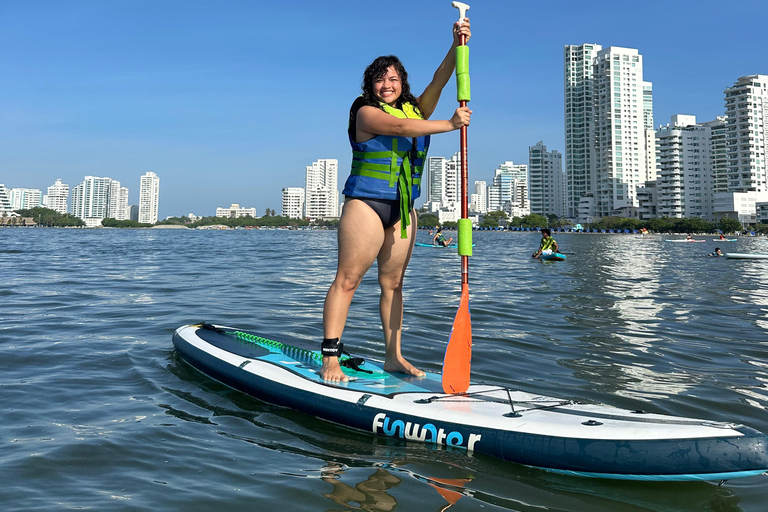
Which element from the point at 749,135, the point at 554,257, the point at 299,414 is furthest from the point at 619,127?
the point at 299,414

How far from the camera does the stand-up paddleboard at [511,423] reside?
8.16ft

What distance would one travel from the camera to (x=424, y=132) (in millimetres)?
3496

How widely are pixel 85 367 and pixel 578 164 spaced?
15420 centimetres

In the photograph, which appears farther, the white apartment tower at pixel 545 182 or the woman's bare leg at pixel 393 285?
the white apartment tower at pixel 545 182

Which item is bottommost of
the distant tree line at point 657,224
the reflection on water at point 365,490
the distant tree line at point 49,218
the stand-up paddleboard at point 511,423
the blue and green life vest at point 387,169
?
the reflection on water at point 365,490

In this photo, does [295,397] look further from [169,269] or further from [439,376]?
[169,269]

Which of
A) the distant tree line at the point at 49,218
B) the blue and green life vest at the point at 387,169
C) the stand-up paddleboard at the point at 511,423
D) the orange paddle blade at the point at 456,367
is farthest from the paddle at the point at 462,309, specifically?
the distant tree line at the point at 49,218

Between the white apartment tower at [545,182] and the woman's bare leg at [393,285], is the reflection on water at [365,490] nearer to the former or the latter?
the woman's bare leg at [393,285]

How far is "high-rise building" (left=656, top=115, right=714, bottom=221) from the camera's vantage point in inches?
4459

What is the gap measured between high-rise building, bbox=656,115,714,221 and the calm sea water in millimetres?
116847

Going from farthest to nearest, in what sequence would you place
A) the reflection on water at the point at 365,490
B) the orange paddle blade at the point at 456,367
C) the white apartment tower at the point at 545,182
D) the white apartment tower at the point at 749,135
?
1. the white apartment tower at the point at 545,182
2. the white apartment tower at the point at 749,135
3. the orange paddle blade at the point at 456,367
4. the reflection on water at the point at 365,490

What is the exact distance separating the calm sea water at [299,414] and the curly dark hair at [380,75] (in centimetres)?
225

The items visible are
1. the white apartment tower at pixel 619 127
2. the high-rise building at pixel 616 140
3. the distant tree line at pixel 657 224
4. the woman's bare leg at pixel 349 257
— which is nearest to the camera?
the woman's bare leg at pixel 349 257

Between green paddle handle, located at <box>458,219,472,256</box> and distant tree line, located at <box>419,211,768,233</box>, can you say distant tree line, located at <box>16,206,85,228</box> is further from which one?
green paddle handle, located at <box>458,219,472,256</box>
